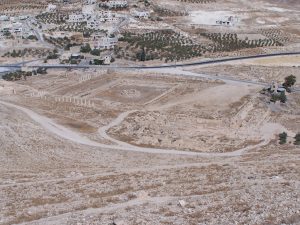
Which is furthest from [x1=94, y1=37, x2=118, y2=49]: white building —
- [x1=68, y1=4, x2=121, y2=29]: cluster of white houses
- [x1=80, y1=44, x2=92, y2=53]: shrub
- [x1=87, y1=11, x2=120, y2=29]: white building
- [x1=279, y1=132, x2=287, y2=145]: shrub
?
[x1=279, y1=132, x2=287, y2=145]: shrub

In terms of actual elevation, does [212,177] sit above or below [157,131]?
above

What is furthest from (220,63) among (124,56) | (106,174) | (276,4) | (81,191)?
(276,4)

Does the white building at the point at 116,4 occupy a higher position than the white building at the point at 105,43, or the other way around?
the white building at the point at 116,4

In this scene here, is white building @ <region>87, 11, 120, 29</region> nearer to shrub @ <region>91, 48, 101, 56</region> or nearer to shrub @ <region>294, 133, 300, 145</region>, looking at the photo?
shrub @ <region>91, 48, 101, 56</region>

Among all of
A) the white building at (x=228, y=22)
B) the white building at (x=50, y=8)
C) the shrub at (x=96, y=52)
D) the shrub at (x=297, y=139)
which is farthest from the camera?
the white building at (x=50, y=8)

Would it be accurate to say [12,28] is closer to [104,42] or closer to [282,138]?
[104,42]

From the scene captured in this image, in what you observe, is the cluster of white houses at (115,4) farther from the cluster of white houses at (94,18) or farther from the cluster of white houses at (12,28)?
the cluster of white houses at (12,28)

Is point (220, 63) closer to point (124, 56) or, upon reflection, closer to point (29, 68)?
point (124, 56)

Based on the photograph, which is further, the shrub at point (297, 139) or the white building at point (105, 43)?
the white building at point (105, 43)

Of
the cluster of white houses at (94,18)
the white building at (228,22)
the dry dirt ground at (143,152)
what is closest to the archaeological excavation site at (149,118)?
the dry dirt ground at (143,152)
